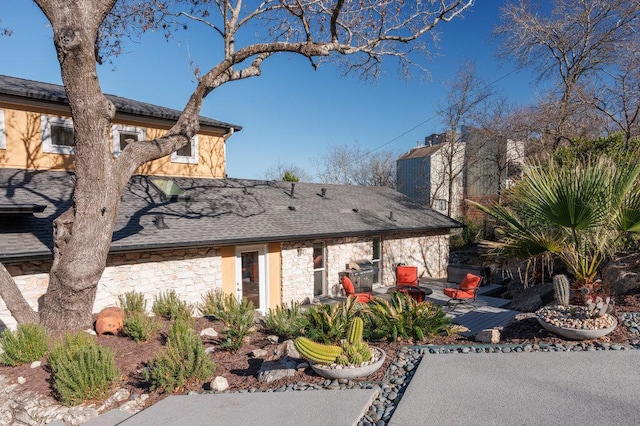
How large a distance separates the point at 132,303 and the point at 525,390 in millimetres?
6945

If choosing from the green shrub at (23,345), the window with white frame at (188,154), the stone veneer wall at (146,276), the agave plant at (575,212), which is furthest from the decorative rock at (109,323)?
the agave plant at (575,212)

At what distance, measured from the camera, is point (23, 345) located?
5340 mm

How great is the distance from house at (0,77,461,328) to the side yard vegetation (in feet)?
3.91

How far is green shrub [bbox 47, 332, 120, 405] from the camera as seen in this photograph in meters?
4.25

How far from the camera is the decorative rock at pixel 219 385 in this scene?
4.42 m

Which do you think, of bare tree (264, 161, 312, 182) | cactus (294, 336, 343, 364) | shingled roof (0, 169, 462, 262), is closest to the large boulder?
shingled roof (0, 169, 462, 262)

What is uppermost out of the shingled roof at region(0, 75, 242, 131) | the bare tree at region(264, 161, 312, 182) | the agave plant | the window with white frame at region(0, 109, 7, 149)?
the bare tree at region(264, 161, 312, 182)

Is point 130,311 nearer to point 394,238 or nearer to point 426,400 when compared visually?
point 426,400

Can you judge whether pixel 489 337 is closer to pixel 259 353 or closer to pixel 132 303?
pixel 259 353

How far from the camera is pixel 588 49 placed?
15.0 metres

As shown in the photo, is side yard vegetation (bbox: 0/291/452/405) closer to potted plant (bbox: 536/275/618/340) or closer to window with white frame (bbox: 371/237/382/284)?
potted plant (bbox: 536/275/618/340)

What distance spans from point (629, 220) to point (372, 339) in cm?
427

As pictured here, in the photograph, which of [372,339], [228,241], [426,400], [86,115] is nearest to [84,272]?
[86,115]

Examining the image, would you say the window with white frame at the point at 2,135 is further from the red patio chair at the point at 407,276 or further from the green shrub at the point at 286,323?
the red patio chair at the point at 407,276
